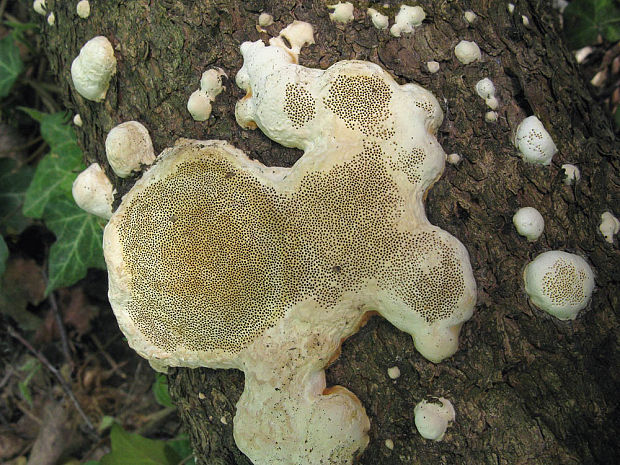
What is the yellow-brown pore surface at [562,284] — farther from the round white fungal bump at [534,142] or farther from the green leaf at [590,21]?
the green leaf at [590,21]

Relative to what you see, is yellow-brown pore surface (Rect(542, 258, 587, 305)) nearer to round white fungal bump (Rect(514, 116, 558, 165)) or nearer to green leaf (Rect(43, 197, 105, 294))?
round white fungal bump (Rect(514, 116, 558, 165))

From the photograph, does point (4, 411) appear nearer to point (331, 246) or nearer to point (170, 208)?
point (170, 208)

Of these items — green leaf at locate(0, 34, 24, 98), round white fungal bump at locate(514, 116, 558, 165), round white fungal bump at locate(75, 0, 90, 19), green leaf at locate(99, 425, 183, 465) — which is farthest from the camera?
green leaf at locate(0, 34, 24, 98)

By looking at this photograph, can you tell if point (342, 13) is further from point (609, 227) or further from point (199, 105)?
point (609, 227)

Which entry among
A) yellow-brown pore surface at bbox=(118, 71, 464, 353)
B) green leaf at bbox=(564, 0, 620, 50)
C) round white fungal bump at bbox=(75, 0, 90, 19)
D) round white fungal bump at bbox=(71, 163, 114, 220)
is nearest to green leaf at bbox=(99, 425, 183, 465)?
yellow-brown pore surface at bbox=(118, 71, 464, 353)

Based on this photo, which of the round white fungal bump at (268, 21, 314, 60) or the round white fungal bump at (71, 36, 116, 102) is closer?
the round white fungal bump at (268, 21, 314, 60)
